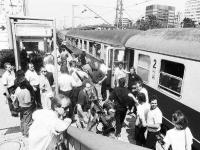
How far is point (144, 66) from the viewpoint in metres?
6.99

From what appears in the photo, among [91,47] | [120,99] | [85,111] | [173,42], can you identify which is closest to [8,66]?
[85,111]

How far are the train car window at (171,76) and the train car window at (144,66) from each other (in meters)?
0.82

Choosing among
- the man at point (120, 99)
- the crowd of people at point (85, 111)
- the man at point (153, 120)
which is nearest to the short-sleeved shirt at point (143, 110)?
the crowd of people at point (85, 111)

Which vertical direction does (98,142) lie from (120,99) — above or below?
above

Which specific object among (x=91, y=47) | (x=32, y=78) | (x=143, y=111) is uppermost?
(x=91, y=47)

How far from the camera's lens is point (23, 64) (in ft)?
36.0

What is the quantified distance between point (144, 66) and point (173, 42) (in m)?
1.69

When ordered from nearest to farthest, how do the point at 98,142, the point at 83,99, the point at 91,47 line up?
the point at 98,142 < the point at 83,99 < the point at 91,47

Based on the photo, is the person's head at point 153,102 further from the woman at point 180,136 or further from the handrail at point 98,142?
the handrail at point 98,142

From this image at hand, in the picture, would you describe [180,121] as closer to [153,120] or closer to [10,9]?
[153,120]

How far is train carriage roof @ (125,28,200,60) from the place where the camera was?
15.5ft

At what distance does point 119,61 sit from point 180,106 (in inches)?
172

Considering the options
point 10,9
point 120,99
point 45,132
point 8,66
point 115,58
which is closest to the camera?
point 45,132

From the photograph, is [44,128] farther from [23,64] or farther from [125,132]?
[23,64]
